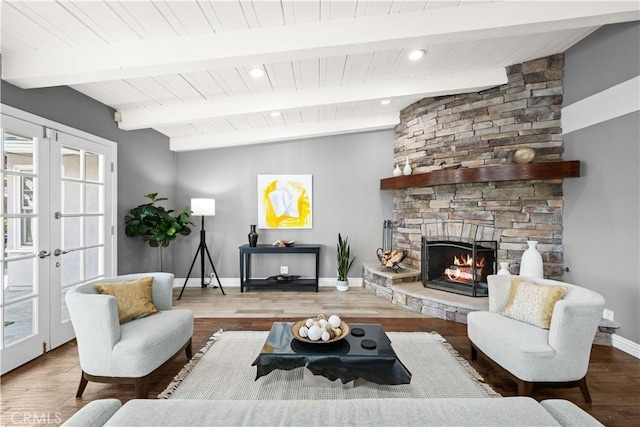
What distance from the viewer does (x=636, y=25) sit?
2.59 meters

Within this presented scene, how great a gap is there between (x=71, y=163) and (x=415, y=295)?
422cm

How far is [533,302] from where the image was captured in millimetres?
2271

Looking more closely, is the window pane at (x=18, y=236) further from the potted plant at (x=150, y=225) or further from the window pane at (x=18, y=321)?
the potted plant at (x=150, y=225)

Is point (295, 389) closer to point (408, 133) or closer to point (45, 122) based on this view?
point (45, 122)

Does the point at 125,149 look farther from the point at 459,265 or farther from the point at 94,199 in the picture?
the point at 459,265

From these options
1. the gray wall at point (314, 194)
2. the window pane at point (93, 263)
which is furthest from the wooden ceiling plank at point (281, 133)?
the window pane at point (93, 263)

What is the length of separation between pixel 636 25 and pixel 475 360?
3.32 meters

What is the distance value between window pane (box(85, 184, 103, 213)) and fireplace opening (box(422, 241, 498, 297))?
4.26 m

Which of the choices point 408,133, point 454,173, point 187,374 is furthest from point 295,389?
point 408,133

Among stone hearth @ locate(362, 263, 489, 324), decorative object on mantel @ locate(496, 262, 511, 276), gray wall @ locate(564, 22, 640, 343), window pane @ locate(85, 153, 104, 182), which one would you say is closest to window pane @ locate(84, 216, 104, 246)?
window pane @ locate(85, 153, 104, 182)

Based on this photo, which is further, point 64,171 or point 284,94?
point 284,94

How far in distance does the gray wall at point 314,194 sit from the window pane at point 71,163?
6.60ft

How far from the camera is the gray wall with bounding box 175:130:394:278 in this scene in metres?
5.10

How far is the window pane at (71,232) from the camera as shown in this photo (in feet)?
9.60
